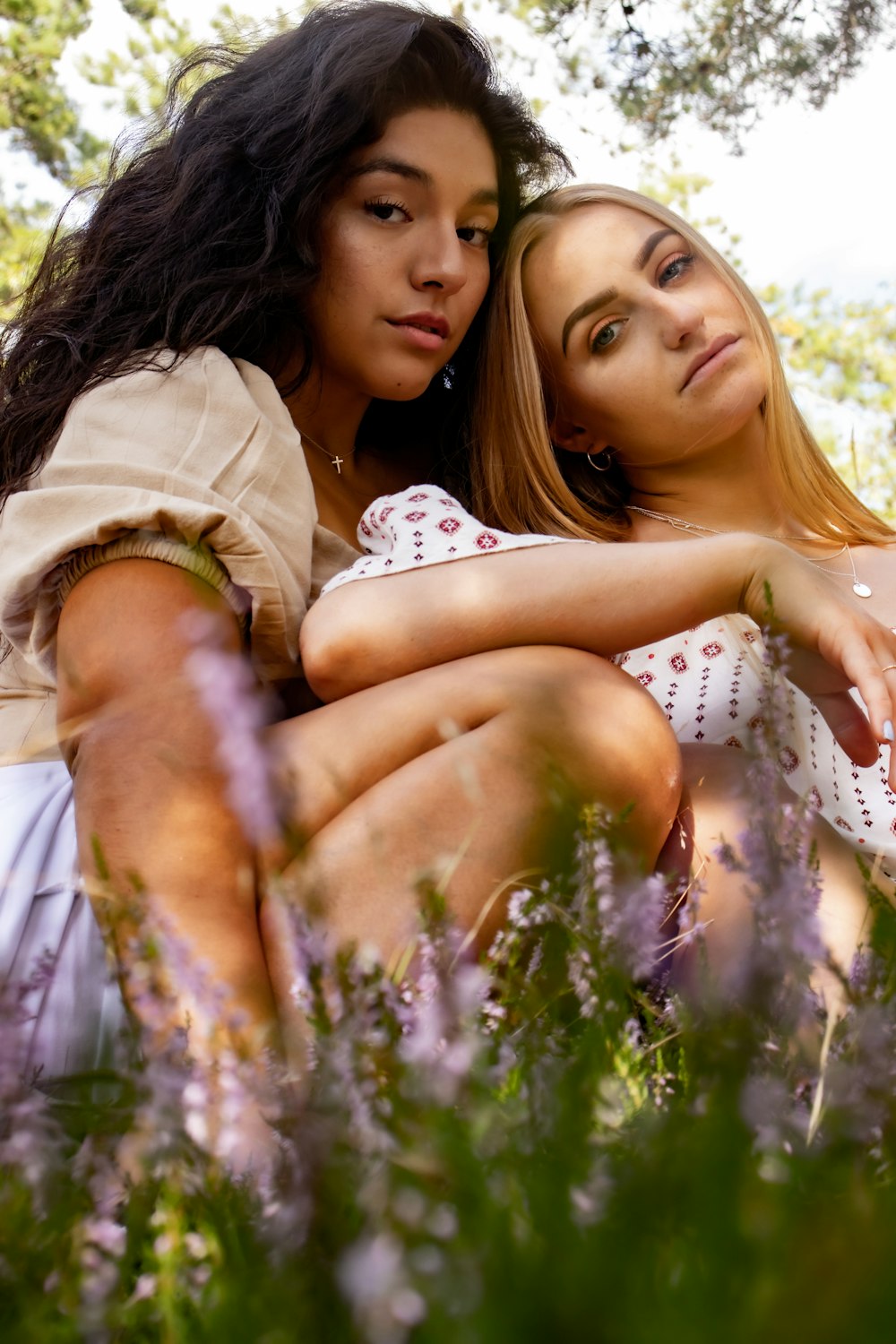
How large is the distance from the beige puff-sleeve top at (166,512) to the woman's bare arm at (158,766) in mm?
71

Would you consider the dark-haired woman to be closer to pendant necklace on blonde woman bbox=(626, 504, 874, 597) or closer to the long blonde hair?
the long blonde hair

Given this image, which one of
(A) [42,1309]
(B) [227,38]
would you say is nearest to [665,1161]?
(A) [42,1309]

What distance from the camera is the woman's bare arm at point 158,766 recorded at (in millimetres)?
1653

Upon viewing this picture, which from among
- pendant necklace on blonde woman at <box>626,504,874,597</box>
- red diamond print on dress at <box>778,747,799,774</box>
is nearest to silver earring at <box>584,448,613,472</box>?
pendant necklace on blonde woman at <box>626,504,874,597</box>

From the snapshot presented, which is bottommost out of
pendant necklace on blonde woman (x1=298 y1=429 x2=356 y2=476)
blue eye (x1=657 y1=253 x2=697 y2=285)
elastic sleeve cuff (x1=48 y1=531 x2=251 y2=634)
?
pendant necklace on blonde woman (x1=298 y1=429 x2=356 y2=476)

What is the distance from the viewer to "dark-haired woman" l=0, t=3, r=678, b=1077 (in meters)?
1.75

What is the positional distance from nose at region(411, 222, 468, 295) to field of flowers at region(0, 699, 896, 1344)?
1928mm

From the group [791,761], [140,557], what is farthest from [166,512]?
[791,761]

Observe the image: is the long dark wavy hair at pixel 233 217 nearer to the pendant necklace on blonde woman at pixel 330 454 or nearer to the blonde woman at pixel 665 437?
the pendant necklace on blonde woman at pixel 330 454

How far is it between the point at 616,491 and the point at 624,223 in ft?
2.40

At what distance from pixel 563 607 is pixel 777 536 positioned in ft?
4.28

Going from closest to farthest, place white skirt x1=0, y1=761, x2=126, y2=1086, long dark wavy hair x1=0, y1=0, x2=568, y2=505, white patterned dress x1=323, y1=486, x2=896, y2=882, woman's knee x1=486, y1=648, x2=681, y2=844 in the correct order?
white skirt x1=0, y1=761, x2=126, y2=1086, woman's knee x1=486, y1=648, x2=681, y2=844, white patterned dress x1=323, y1=486, x2=896, y2=882, long dark wavy hair x1=0, y1=0, x2=568, y2=505

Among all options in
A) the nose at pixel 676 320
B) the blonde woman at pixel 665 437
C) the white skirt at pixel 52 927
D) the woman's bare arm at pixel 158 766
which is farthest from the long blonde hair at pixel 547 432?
the white skirt at pixel 52 927

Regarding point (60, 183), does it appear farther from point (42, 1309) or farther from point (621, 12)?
point (42, 1309)
